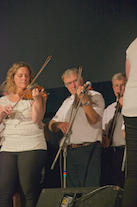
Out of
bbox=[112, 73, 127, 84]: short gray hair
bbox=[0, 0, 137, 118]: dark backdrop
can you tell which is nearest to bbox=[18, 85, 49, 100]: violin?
bbox=[0, 0, 137, 118]: dark backdrop

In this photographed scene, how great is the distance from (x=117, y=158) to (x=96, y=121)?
0.42m

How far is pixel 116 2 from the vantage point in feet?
8.88

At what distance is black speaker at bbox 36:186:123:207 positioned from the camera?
3.99 feet

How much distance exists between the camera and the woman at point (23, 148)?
65.8 inches

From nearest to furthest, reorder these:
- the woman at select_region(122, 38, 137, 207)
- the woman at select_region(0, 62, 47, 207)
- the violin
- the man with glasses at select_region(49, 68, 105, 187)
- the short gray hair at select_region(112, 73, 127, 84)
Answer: the woman at select_region(122, 38, 137, 207)
the woman at select_region(0, 62, 47, 207)
the man with glasses at select_region(49, 68, 105, 187)
the violin
the short gray hair at select_region(112, 73, 127, 84)

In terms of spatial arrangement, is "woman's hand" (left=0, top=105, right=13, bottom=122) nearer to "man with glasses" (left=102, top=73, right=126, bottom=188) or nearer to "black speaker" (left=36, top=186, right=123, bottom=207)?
"black speaker" (left=36, top=186, right=123, bottom=207)

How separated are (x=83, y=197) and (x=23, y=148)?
629mm

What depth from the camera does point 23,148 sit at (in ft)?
5.74

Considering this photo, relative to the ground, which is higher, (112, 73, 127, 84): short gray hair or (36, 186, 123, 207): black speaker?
(112, 73, 127, 84): short gray hair

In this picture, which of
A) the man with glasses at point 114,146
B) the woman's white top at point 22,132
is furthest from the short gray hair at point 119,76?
the woman's white top at point 22,132

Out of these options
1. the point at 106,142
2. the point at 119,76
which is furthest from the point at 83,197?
the point at 119,76

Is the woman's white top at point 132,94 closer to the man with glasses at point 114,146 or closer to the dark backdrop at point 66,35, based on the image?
the man with glasses at point 114,146

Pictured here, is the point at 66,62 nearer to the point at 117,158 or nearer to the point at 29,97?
the point at 29,97

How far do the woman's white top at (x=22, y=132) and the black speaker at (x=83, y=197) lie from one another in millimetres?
446
